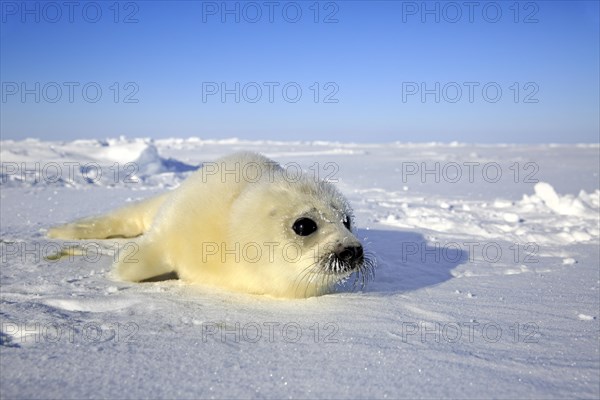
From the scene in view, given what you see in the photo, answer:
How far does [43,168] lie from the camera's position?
8922 millimetres

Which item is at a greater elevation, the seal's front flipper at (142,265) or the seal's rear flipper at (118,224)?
the seal's rear flipper at (118,224)

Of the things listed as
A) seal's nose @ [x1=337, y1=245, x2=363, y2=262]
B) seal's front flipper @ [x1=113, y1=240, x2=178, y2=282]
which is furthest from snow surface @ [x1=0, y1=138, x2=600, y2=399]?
seal's nose @ [x1=337, y1=245, x2=363, y2=262]

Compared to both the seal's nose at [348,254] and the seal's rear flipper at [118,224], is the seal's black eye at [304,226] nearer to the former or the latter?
the seal's nose at [348,254]

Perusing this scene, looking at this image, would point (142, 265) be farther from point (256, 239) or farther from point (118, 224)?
point (118, 224)

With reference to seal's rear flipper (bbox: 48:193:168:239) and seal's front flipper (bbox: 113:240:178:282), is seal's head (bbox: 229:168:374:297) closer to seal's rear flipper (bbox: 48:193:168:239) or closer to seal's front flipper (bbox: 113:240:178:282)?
seal's front flipper (bbox: 113:240:178:282)

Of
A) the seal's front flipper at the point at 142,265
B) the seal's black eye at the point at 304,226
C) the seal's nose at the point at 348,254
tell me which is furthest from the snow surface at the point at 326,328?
the seal's black eye at the point at 304,226

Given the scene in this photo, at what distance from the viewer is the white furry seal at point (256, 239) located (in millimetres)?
2461

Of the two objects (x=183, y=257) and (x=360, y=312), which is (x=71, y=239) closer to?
(x=183, y=257)

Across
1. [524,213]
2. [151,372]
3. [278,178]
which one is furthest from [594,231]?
[151,372]

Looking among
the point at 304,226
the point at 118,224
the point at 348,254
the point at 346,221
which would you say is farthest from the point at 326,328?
the point at 118,224

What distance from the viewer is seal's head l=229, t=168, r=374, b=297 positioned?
243 cm

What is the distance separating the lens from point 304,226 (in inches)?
99.4

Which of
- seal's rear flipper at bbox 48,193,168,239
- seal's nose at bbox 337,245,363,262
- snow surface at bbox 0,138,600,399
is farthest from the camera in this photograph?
seal's rear flipper at bbox 48,193,168,239

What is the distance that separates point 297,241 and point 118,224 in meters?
1.94
